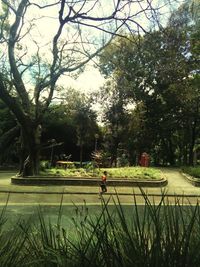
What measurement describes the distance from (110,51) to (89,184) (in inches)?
320

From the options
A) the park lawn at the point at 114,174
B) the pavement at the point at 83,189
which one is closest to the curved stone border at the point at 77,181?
the pavement at the point at 83,189

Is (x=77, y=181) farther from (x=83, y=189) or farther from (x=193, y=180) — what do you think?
(x=193, y=180)

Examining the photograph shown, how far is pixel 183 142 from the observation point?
55812mm

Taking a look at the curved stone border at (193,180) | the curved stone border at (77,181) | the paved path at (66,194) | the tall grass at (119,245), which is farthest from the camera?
the curved stone border at (193,180)

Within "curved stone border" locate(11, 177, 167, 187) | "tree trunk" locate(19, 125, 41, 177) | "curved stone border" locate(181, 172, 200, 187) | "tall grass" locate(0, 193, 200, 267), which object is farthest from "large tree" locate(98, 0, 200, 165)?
"tall grass" locate(0, 193, 200, 267)

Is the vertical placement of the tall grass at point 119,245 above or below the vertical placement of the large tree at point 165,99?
below

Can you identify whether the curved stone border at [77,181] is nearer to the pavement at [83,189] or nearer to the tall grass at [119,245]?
the pavement at [83,189]

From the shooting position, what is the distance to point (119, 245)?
3.03 m

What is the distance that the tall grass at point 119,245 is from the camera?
2.90 m

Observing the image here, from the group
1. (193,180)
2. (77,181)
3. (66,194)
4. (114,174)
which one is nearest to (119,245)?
(66,194)

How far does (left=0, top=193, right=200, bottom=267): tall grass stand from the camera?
2.90 meters

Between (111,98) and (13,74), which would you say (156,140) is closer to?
(111,98)

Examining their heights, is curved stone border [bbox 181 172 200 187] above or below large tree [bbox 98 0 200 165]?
below

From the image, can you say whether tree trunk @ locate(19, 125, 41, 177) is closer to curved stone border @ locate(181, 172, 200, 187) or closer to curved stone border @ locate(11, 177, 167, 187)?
curved stone border @ locate(11, 177, 167, 187)
